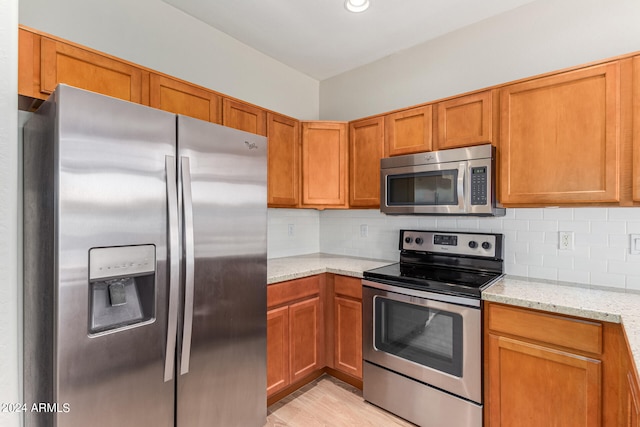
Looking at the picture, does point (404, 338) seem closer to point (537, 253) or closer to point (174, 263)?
point (537, 253)

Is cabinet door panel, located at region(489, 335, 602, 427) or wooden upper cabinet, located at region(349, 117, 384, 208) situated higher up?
wooden upper cabinet, located at region(349, 117, 384, 208)

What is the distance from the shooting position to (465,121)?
2.11m

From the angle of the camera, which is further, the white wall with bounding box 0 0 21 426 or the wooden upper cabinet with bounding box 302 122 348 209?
the wooden upper cabinet with bounding box 302 122 348 209

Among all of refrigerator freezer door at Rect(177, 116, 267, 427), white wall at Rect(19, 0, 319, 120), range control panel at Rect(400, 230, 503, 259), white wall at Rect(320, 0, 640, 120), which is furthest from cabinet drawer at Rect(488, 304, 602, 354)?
white wall at Rect(19, 0, 319, 120)

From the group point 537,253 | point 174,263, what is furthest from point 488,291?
point 174,263

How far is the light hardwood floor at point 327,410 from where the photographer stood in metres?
2.05

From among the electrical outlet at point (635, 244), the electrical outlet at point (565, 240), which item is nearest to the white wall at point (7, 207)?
the electrical outlet at point (565, 240)

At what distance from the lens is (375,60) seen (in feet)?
9.68

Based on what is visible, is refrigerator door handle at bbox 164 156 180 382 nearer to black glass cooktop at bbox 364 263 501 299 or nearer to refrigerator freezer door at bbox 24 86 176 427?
refrigerator freezer door at bbox 24 86 176 427

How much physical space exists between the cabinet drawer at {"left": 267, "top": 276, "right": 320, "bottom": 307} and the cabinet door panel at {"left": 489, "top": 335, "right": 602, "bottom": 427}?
1212 millimetres

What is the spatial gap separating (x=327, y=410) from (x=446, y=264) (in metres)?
1.37

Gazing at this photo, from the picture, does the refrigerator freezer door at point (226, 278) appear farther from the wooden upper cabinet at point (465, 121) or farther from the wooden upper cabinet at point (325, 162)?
the wooden upper cabinet at point (465, 121)

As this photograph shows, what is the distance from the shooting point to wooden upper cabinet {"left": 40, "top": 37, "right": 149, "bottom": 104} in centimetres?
144

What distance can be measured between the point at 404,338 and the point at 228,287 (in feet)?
3.99
